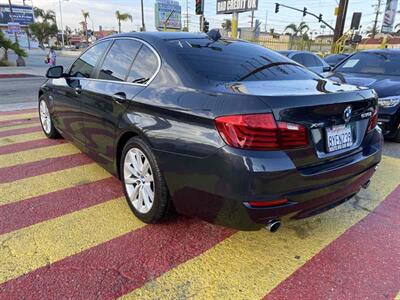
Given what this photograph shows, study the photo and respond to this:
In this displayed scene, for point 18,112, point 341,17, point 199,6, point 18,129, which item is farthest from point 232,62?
point 341,17

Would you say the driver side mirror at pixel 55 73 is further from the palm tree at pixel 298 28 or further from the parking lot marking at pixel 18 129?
the palm tree at pixel 298 28

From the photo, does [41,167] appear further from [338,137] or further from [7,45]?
[7,45]

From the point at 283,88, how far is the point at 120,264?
173 cm

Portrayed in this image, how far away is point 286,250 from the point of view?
2.66 metres

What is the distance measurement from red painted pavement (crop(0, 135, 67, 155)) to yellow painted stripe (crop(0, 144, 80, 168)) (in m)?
0.15

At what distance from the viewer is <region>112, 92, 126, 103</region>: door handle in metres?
3.01

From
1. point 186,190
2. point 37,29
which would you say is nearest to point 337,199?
point 186,190

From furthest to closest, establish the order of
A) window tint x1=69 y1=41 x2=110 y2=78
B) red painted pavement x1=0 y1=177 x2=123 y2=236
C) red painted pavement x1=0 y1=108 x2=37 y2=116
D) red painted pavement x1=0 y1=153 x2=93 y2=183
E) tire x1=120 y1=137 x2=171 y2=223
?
1. red painted pavement x1=0 y1=108 x2=37 y2=116
2. red painted pavement x1=0 y1=153 x2=93 y2=183
3. window tint x1=69 y1=41 x2=110 y2=78
4. red painted pavement x1=0 y1=177 x2=123 y2=236
5. tire x1=120 y1=137 x2=171 y2=223

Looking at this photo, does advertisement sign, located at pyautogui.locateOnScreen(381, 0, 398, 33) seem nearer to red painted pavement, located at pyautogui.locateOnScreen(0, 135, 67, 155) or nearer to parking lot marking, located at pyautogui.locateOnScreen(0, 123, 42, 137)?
parking lot marking, located at pyautogui.locateOnScreen(0, 123, 42, 137)

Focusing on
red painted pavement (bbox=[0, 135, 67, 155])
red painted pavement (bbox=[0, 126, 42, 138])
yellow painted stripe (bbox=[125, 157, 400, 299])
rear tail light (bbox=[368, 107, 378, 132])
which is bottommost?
red painted pavement (bbox=[0, 126, 42, 138])

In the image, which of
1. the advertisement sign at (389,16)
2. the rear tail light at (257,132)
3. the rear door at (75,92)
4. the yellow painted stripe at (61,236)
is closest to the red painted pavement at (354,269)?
the rear tail light at (257,132)

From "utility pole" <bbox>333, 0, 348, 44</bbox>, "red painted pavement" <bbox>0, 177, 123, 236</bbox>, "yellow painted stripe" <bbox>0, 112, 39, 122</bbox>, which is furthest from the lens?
"utility pole" <bbox>333, 0, 348, 44</bbox>

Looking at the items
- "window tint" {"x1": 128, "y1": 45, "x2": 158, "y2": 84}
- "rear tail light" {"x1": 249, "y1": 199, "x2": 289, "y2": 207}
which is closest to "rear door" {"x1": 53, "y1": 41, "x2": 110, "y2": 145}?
"window tint" {"x1": 128, "y1": 45, "x2": 158, "y2": 84}

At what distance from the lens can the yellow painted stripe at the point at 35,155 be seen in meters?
4.42
